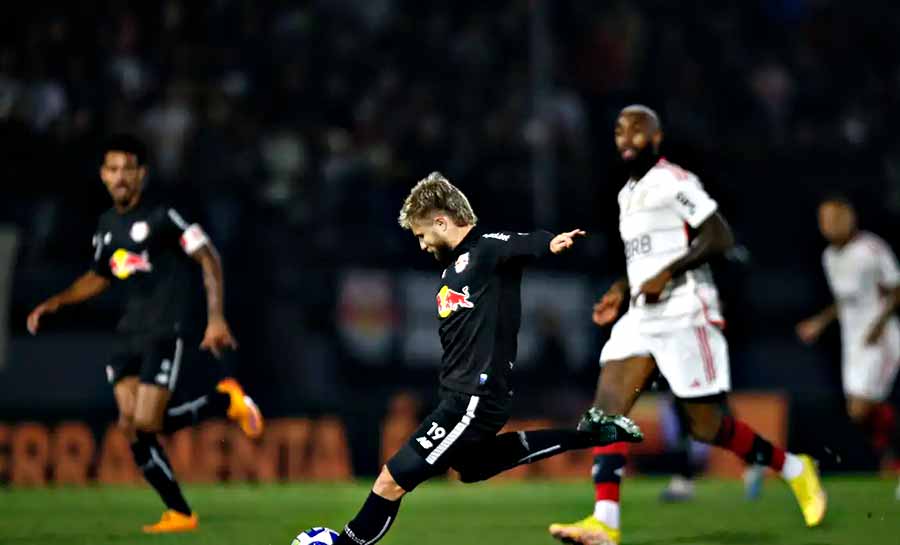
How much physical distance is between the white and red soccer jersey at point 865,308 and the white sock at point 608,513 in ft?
18.2

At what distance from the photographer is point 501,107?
1933cm

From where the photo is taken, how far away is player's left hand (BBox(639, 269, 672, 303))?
873cm

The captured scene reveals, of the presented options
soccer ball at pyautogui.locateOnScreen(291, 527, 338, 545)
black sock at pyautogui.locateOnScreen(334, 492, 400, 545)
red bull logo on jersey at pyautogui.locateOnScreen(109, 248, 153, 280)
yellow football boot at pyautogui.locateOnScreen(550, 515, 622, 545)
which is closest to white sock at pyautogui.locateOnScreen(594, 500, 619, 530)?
yellow football boot at pyautogui.locateOnScreen(550, 515, 622, 545)

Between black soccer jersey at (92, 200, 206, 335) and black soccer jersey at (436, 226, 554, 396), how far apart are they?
290 cm

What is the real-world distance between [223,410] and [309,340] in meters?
5.27

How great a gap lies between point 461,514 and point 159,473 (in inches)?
89.0

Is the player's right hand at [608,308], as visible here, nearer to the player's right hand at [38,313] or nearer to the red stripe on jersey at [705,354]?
the red stripe on jersey at [705,354]

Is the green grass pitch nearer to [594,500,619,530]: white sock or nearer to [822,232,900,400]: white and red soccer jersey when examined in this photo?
[594,500,619,530]: white sock

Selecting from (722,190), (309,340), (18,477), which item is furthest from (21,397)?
(722,190)

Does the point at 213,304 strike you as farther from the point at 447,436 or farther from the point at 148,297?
the point at 447,436

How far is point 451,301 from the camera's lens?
24.8 feet

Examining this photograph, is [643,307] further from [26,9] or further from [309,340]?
[26,9]

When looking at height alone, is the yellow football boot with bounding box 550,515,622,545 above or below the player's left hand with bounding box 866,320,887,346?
below

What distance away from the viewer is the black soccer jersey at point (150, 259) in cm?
1009
